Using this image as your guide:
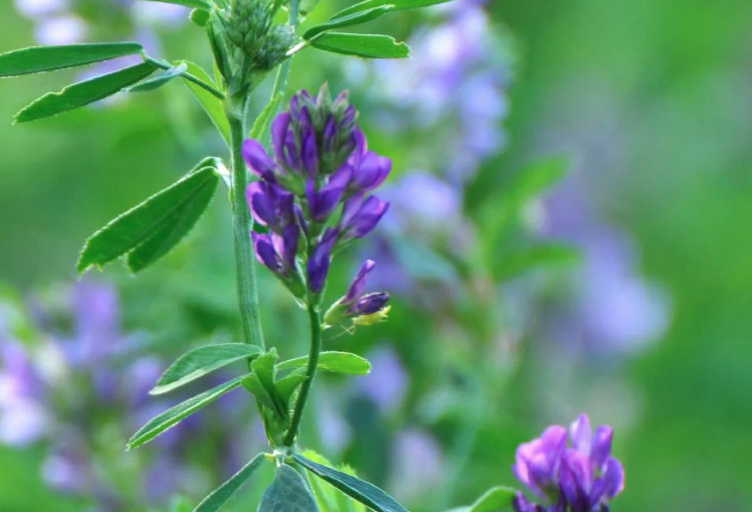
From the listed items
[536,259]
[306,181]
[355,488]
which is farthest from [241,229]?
[536,259]

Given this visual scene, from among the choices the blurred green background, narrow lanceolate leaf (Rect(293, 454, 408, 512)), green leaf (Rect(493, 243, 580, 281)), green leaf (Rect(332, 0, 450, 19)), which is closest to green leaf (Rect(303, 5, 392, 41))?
green leaf (Rect(332, 0, 450, 19))

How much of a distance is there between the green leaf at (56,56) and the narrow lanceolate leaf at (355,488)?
0.24 meters

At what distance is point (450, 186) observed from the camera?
179 centimetres

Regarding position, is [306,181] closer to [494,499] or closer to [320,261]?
[320,261]

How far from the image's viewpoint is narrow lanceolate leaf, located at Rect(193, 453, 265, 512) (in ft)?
2.13

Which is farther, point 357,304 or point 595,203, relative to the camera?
point 595,203

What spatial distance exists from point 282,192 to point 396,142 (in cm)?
104

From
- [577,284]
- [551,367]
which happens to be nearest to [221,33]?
[577,284]

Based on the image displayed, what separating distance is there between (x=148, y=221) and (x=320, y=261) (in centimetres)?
→ 12

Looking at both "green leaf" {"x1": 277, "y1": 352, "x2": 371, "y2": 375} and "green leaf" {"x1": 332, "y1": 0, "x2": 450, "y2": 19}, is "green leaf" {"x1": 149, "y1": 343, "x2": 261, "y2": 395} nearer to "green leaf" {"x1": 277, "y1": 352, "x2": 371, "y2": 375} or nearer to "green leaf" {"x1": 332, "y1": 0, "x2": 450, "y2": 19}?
"green leaf" {"x1": 277, "y1": 352, "x2": 371, "y2": 375}

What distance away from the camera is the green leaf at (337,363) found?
69 cm

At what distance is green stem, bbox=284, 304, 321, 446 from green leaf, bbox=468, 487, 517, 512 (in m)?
0.15

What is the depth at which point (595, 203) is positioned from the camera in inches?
152

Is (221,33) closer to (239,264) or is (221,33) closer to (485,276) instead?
(239,264)
